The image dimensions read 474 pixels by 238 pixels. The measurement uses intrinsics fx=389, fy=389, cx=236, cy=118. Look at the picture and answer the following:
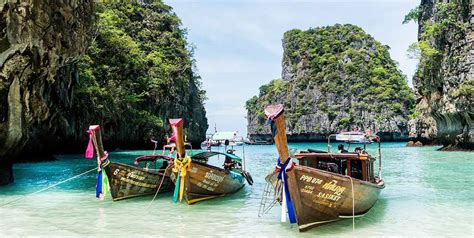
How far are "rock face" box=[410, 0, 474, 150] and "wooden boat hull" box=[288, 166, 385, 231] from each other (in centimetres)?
2657

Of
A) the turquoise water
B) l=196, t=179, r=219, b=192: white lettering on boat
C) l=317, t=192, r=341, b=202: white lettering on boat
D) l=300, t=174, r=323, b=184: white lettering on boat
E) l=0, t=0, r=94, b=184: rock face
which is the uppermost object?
l=0, t=0, r=94, b=184: rock face

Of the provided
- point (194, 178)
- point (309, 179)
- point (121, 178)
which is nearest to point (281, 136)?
point (309, 179)

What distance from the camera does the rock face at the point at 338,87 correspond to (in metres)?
72.5

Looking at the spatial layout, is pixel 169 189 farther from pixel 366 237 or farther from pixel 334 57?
pixel 334 57

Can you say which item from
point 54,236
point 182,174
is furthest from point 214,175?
point 54,236

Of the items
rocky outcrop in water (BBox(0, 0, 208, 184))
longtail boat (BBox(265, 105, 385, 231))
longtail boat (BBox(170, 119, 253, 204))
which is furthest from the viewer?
rocky outcrop in water (BBox(0, 0, 208, 184))

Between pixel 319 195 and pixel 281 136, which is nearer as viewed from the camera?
pixel 281 136

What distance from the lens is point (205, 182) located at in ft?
33.5

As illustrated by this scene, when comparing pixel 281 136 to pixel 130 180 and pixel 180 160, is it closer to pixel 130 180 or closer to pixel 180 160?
pixel 180 160

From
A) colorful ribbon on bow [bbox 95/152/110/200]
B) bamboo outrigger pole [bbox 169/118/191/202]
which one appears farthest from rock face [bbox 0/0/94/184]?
bamboo outrigger pole [bbox 169/118/191/202]

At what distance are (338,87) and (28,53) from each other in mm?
71506

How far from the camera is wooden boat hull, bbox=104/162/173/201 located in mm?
10123

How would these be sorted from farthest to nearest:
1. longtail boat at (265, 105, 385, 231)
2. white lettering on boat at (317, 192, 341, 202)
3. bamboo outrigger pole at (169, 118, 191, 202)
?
bamboo outrigger pole at (169, 118, 191, 202) < white lettering on boat at (317, 192, 341, 202) < longtail boat at (265, 105, 385, 231)

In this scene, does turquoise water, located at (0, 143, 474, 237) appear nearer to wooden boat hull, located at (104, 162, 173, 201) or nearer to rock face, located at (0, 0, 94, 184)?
wooden boat hull, located at (104, 162, 173, 201)
